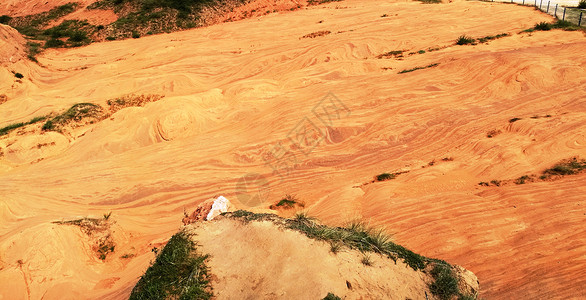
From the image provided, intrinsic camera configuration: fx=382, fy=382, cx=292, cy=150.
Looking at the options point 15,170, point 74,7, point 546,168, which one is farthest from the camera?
point 74,7

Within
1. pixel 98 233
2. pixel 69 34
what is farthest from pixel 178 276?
pixel 69 34

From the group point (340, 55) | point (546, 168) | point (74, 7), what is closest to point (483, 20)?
point (340, 55)

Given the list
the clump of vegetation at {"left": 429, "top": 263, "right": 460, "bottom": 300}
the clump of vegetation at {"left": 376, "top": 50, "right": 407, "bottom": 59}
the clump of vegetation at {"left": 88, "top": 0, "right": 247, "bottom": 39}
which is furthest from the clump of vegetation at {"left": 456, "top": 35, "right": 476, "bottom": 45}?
the clump of vegetation at {"left": 88, "top": 0, "right": 247, "bottom": 39}

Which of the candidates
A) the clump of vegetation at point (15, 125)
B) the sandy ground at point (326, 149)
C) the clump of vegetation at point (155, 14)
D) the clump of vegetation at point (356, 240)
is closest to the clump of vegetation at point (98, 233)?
the sandy ground at point (326, 149)

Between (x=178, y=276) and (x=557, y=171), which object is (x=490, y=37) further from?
(x=178, y=276)

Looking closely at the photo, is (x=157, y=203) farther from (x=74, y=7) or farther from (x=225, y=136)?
(x=74, y=7)

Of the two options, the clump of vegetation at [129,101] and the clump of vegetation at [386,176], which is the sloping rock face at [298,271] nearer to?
the clump of vegetation at [386,176]

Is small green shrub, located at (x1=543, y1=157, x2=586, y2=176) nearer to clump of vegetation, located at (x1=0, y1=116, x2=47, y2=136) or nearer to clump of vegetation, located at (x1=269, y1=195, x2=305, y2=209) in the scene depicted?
clump of vegetation, located at (x1=269, y1=195, x2=305, y2=209)
